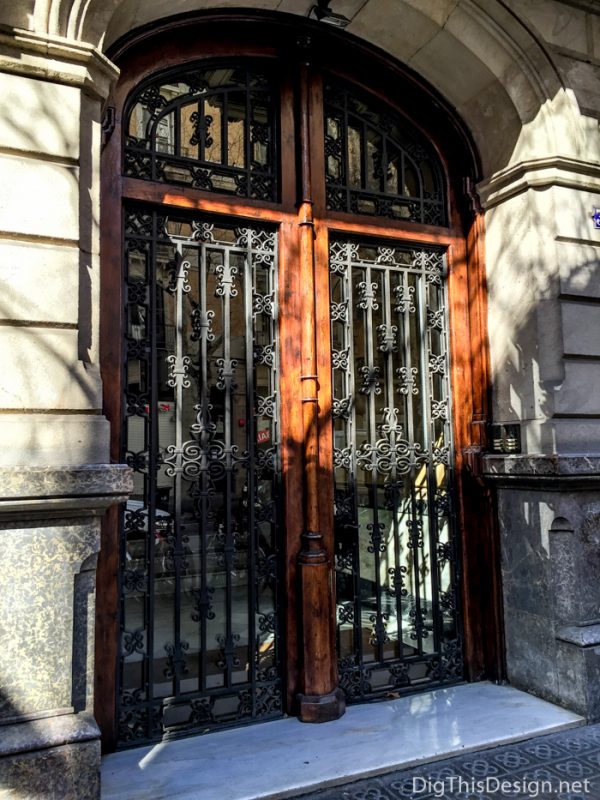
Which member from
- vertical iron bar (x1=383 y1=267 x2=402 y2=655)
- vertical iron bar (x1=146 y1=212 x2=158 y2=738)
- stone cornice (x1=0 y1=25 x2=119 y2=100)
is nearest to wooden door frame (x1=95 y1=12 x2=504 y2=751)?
vertical iron bar (x1=146 y1=212 x2=158 y2=738)

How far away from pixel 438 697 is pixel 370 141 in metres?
4.70

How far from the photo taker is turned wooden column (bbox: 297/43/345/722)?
4.68m

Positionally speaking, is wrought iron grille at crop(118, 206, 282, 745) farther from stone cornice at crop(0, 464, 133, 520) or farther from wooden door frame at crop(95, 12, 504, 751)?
stone cornice at crop(0, 464, 133, 520)

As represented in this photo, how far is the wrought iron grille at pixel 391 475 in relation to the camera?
5086 mm

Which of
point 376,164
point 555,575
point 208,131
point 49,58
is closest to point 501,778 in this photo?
point 555,575

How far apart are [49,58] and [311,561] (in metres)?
3.71

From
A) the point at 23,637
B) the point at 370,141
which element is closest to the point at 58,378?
the point at 23,637

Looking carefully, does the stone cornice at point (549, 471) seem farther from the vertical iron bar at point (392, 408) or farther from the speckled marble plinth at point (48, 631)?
the speckled marble plinth at point (48, 631)

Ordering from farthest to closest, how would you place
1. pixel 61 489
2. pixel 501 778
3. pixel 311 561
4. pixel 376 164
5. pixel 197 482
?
1. pixel 376 164
2. pixel 311 561
3. pixel 197 482
4. pixel 501 778
5. pixel 61 489

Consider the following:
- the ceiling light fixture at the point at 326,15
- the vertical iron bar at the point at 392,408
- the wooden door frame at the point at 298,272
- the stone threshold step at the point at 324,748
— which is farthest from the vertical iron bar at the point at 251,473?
the ceiling light fixture at the point at 326,15

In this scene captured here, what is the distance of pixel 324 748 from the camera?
13.9 ft

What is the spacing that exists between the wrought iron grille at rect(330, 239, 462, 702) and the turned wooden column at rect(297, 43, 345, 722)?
26 centimetres

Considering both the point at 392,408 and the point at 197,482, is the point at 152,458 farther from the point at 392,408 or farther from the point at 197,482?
the point at 392,408

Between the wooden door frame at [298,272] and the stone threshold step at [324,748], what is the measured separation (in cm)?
34
